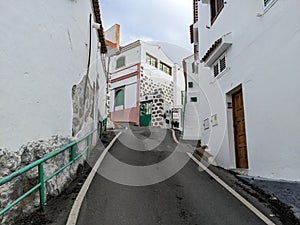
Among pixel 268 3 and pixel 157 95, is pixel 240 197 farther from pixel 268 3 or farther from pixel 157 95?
pixel 157 95

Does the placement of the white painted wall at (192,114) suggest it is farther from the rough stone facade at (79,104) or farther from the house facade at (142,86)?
the rough stone facade at (79,104)

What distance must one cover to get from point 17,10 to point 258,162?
6.04 meters

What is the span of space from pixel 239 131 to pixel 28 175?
619 centimetres

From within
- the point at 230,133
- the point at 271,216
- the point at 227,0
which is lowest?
the point at 271,216

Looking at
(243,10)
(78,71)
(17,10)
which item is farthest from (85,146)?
(243,10)

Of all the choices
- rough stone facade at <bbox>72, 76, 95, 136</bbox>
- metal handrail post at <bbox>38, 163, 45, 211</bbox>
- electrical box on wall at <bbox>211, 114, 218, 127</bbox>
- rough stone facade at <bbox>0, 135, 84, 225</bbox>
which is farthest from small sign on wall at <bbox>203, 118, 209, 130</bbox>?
metal handrail post at <bbox>38, 163, 45, 211</bbox>

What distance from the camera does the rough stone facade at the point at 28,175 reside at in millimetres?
3619

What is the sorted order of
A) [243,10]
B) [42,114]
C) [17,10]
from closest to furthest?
[17,10] < [42,114] < [243,10]

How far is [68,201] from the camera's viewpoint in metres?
4.79

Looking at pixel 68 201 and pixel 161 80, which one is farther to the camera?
pixel 161 80

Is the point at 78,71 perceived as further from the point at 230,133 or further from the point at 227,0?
the point at 227,0

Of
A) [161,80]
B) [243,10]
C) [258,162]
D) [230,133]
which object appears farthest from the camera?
[161,80]

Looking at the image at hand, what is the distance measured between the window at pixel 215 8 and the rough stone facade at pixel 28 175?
7392 mm

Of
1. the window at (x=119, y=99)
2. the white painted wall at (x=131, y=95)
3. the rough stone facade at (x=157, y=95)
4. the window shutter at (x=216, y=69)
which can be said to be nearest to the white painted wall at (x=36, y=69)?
the window shutter at (x=216, y=69)
